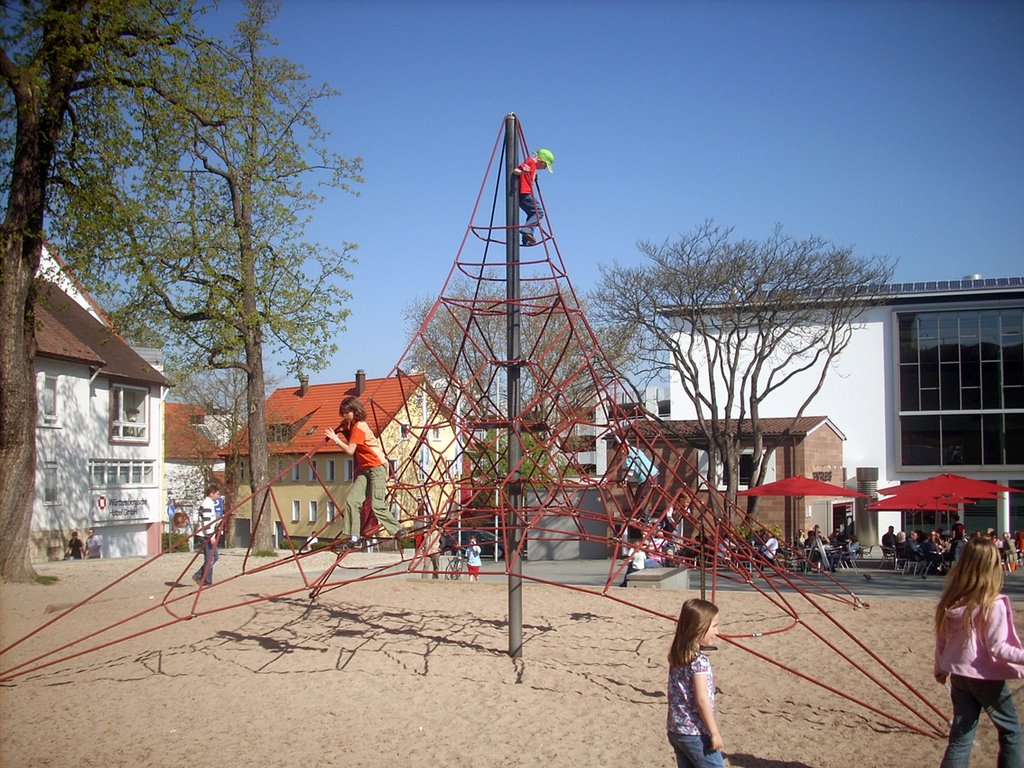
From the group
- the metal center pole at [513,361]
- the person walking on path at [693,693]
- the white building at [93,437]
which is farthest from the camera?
the white building at [93,437]

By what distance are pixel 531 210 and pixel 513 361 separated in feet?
5.06

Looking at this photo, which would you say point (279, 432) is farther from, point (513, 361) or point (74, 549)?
point (513, 361)

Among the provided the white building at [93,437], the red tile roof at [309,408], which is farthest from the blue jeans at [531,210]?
the red tile roof at [309,408]

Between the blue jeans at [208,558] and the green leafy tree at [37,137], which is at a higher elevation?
the green leafy tree at [37,137]

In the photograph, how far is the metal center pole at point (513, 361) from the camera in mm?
7875

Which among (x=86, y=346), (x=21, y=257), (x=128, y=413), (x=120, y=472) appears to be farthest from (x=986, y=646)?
(x=128, y=413)

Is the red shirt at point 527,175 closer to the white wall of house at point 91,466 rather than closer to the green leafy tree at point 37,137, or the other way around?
the green leafy tree at point 37,137

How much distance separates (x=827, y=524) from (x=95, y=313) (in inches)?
929

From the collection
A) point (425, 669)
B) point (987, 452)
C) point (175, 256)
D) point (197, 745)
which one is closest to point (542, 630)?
point (425, 669)

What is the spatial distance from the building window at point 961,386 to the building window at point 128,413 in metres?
25.8

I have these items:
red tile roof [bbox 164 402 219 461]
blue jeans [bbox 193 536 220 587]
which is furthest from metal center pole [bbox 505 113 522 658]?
red tile roof [bbox 164 402 219 461]

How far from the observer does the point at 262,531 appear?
19.8 metres

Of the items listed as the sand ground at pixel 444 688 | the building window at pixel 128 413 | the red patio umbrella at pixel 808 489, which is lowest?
the sand ground at pixel 444 688

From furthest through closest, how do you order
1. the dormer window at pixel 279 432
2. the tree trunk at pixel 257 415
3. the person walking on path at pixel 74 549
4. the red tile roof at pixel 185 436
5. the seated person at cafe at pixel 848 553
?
the red tile roof at pixel 185 436, the dormer window at pixel 279 432, the person walking on path at pixel 74 549, the seated person at cafe at pixel 848 553, the tree trunk at pixel 257 415
